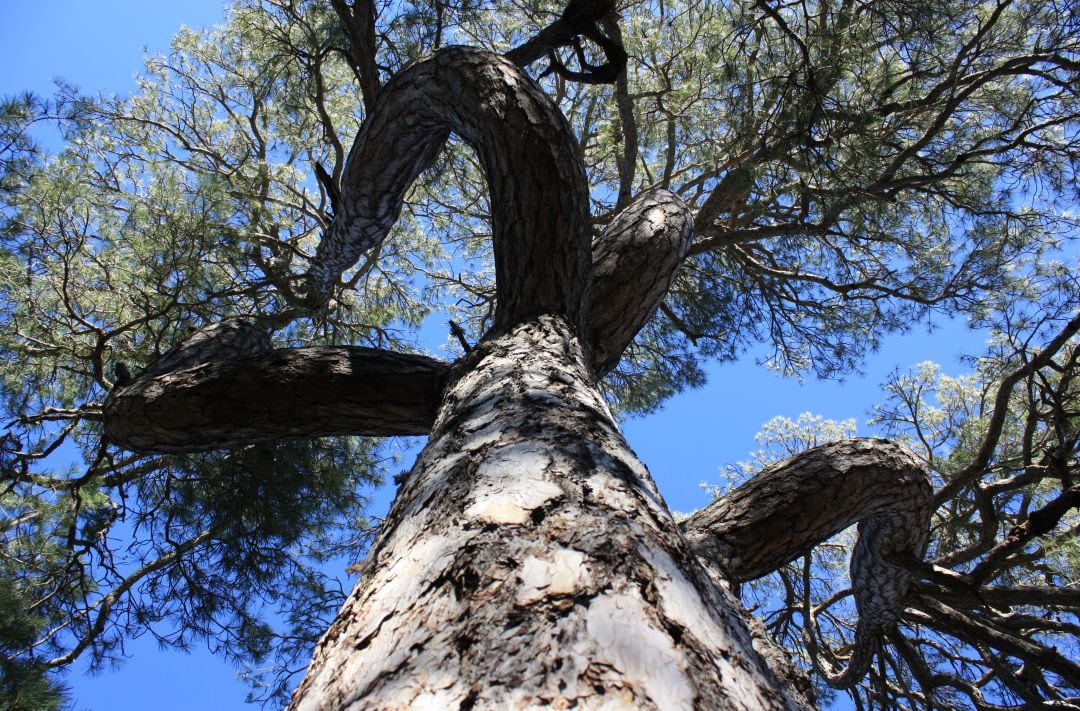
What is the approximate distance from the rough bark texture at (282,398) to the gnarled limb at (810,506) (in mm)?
939

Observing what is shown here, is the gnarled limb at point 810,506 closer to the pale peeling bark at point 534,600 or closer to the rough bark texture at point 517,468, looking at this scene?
the rough bark texture at point 517,468

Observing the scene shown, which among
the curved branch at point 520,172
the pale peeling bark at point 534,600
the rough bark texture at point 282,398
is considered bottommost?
the pale peeling bark at point 534,600

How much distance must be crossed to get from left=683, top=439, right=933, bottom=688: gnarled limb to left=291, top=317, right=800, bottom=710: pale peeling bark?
93cm

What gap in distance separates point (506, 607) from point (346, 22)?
9.90 ft

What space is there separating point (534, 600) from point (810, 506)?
1.56 metres

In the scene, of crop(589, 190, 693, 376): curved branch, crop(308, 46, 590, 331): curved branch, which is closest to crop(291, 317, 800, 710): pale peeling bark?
crop(308, 46, 590, 331): curved branch

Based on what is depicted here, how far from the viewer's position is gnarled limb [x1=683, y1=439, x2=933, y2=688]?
6.36ft

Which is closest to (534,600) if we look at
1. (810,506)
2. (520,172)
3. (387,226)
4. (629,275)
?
(520,172)

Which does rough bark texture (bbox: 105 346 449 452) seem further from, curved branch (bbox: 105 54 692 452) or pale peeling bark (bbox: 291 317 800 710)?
pale peeling bark (bbox: 291 317 800 710)

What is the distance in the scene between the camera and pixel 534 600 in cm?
67

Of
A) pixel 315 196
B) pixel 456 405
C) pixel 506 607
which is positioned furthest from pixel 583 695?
pixel 315 196

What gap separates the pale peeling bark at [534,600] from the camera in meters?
0.58

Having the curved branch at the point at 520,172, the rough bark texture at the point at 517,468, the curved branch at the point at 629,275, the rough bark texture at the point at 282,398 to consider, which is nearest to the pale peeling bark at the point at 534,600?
the rough bark texture at the point at 517,468

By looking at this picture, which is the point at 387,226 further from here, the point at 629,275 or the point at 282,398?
the point at 629,275
